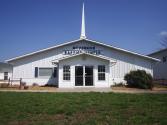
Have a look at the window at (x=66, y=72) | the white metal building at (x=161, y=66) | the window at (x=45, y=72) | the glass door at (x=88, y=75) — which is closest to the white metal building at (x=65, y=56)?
the window at (x=45, y=72)

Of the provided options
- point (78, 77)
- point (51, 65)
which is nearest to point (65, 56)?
point (51, 65)

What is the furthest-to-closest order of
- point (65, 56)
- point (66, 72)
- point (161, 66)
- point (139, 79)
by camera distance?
1. point (161, 66)
2. point (65, 56)
3. point (66, 72)
4. point (139, 79)

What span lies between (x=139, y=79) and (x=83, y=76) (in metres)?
5.44

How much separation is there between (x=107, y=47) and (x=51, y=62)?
251 inches

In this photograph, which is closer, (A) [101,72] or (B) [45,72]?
(A) [101,72]

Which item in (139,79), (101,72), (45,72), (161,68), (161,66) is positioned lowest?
(139,79)

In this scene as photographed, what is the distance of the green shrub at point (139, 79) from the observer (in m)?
26.4

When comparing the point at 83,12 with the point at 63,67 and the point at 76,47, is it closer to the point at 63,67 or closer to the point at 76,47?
the point at 76,47

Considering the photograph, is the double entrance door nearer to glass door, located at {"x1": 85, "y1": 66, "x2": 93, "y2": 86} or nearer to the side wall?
glass door, located at {"x1": 85, "y1": 66, "x2": 93, "y2": 86}

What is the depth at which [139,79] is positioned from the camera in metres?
26.7

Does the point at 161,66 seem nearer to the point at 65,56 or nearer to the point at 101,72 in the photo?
the point at 101,72

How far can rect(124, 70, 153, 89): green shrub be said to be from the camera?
26.4m

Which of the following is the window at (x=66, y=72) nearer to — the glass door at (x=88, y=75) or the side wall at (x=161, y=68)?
the glass door at (x=88, y=75)

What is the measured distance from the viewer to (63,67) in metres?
27.1
